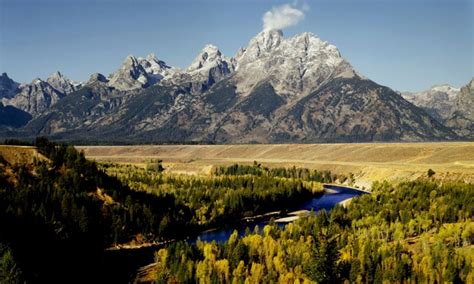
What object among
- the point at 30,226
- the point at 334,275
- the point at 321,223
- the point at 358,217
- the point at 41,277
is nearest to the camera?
the point at 334,275

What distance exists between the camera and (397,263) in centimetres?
12650

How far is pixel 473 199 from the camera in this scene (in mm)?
190750

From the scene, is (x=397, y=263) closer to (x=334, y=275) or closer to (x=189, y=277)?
(x=334, y=275)

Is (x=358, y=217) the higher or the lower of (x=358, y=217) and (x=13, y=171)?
the lower

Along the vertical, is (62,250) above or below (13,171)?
below

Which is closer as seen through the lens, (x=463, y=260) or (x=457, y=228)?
(x=463, y=260)

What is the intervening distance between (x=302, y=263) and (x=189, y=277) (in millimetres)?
27183

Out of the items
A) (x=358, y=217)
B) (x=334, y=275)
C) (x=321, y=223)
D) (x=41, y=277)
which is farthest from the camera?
(x=358, y=217)

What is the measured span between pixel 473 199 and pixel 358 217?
42243 millimetres

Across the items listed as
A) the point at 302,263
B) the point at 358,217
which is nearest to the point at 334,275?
the point at 302,263

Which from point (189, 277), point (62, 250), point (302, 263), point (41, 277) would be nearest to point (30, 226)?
point (62, 250)

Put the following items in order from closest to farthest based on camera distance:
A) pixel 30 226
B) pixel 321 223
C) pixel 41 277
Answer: pixel 41 277, pixel 30 226, pixel 321 223

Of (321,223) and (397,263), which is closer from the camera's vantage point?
(397,263)

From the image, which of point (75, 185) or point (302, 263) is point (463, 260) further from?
point (75, 185)
